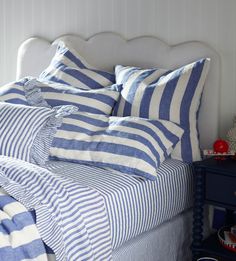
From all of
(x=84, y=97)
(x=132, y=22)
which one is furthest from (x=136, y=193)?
(x=132, y=22)

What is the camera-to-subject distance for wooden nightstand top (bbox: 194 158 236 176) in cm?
242

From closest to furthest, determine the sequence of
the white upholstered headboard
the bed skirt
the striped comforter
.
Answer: the striped comforter
the bed skirt
the white upholstered headboard

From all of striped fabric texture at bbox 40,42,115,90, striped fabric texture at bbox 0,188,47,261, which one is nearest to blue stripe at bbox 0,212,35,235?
striped fabric texture at bbox 0,188,47,261

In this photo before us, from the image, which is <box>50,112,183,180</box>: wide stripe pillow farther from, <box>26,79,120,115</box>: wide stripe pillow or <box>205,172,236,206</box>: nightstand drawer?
<box>205,172,236,206</box>: nightstand drawer

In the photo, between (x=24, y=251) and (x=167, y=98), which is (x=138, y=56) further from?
(x=24, y=251)

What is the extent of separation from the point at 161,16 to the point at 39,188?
4.21ft

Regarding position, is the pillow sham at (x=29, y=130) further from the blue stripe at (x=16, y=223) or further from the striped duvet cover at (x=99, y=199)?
the blue stripe at (x=16, y=223)

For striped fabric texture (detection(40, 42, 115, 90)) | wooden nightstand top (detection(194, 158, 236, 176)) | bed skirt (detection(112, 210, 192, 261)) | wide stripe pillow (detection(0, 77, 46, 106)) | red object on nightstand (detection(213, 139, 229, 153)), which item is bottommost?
bed skirt (detection(112, 210, 192, 261))

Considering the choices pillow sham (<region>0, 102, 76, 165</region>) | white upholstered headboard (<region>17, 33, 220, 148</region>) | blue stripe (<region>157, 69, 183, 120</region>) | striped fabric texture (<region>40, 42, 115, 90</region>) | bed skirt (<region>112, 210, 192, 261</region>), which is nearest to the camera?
bed skirt (<region>112, 210, 192, 261</region>)

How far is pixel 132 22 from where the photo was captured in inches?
122

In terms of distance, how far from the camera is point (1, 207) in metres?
2.02

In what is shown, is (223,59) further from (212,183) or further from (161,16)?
(212,183)

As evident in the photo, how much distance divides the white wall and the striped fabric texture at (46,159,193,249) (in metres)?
0.41

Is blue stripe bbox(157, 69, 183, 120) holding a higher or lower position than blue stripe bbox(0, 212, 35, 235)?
higher
